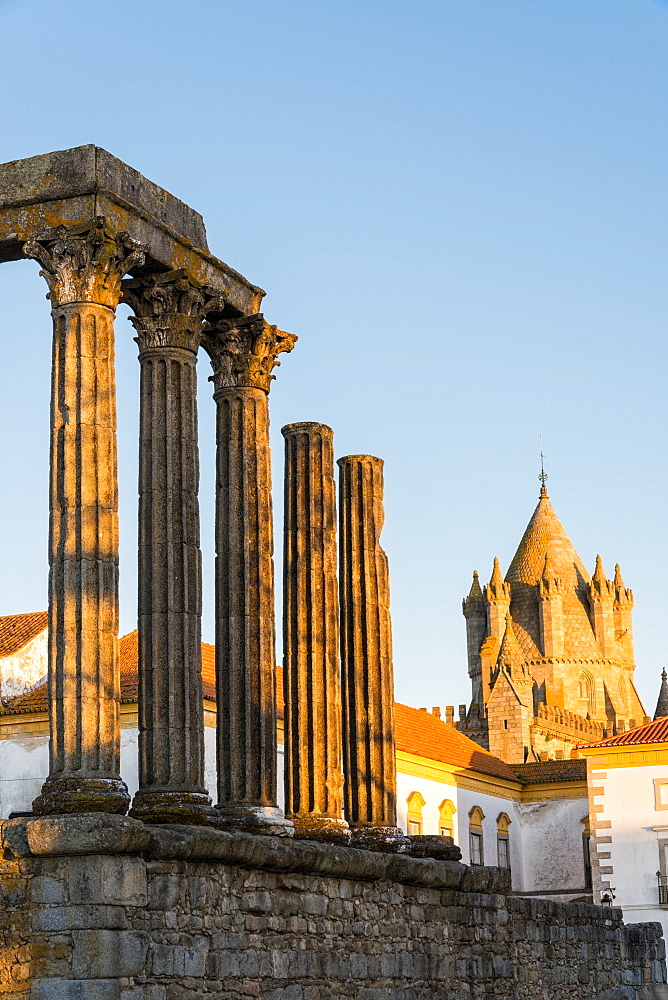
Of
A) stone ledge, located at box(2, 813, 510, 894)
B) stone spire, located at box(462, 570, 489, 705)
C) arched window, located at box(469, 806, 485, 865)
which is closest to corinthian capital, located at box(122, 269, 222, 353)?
stone ledge, located at box(2, 813, 510, 894)

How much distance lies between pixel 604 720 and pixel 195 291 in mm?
76385

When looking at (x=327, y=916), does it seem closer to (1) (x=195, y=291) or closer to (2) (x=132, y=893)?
(2) (x=132, y=893)

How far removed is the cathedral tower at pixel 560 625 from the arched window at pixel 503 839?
3710 cm

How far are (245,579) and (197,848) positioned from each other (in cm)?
341

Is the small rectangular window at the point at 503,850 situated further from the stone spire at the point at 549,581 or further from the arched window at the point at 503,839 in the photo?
the stone spire at the point at 549,581

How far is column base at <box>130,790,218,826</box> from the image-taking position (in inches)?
507

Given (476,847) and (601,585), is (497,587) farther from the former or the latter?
A: (476,847)

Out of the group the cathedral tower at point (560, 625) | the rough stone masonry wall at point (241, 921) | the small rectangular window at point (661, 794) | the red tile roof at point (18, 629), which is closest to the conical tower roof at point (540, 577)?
the cathedral tower at point (560, 625)

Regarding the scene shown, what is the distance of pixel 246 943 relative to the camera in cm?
1279

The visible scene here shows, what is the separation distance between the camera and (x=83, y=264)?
1278 centimetres

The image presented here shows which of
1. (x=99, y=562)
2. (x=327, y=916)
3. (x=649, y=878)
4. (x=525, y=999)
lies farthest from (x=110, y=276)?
(x=649, y=878)

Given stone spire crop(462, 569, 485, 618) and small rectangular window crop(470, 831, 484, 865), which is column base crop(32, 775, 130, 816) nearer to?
small rectangular window crop(470, 831, 484, 865)

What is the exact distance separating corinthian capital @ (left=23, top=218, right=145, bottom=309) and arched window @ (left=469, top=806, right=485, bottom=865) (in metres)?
33.5

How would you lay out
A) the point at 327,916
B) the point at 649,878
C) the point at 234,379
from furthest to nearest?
the point at 649,878, the point at 234,379, the point at 327,916
